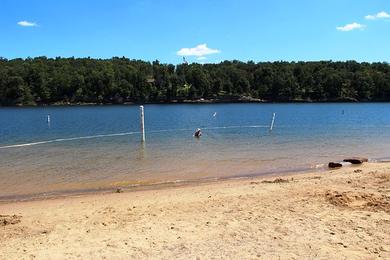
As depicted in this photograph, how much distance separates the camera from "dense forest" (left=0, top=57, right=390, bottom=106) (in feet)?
548

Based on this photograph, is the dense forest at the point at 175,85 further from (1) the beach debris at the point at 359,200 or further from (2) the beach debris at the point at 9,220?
(1) the beach debris at the point at 359,200

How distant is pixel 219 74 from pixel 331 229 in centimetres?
18635

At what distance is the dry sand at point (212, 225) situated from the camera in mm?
8555

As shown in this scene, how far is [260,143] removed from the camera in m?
36.4

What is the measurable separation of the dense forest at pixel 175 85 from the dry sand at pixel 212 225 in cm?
15749

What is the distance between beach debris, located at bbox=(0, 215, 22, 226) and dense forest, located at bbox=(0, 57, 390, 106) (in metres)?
157

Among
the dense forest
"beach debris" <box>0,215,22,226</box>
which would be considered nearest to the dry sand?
"beach debris" <box>0,215,22,226</box>

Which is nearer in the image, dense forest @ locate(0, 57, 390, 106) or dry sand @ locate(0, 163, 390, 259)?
dry sand @ locate(0, 163, 390, 259)

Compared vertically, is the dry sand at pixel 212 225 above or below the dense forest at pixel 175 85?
below

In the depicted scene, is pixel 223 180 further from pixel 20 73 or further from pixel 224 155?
pixel 20 73

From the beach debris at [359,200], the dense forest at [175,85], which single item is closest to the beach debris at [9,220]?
the beach debris at [359,200]

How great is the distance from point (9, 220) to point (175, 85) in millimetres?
169225

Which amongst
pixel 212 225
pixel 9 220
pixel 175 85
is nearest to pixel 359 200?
pixel 212 225

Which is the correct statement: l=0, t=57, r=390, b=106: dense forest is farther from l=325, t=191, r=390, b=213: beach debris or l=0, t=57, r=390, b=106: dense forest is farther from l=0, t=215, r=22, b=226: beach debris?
l=325, t=191, r=390, b=213: beach debris
